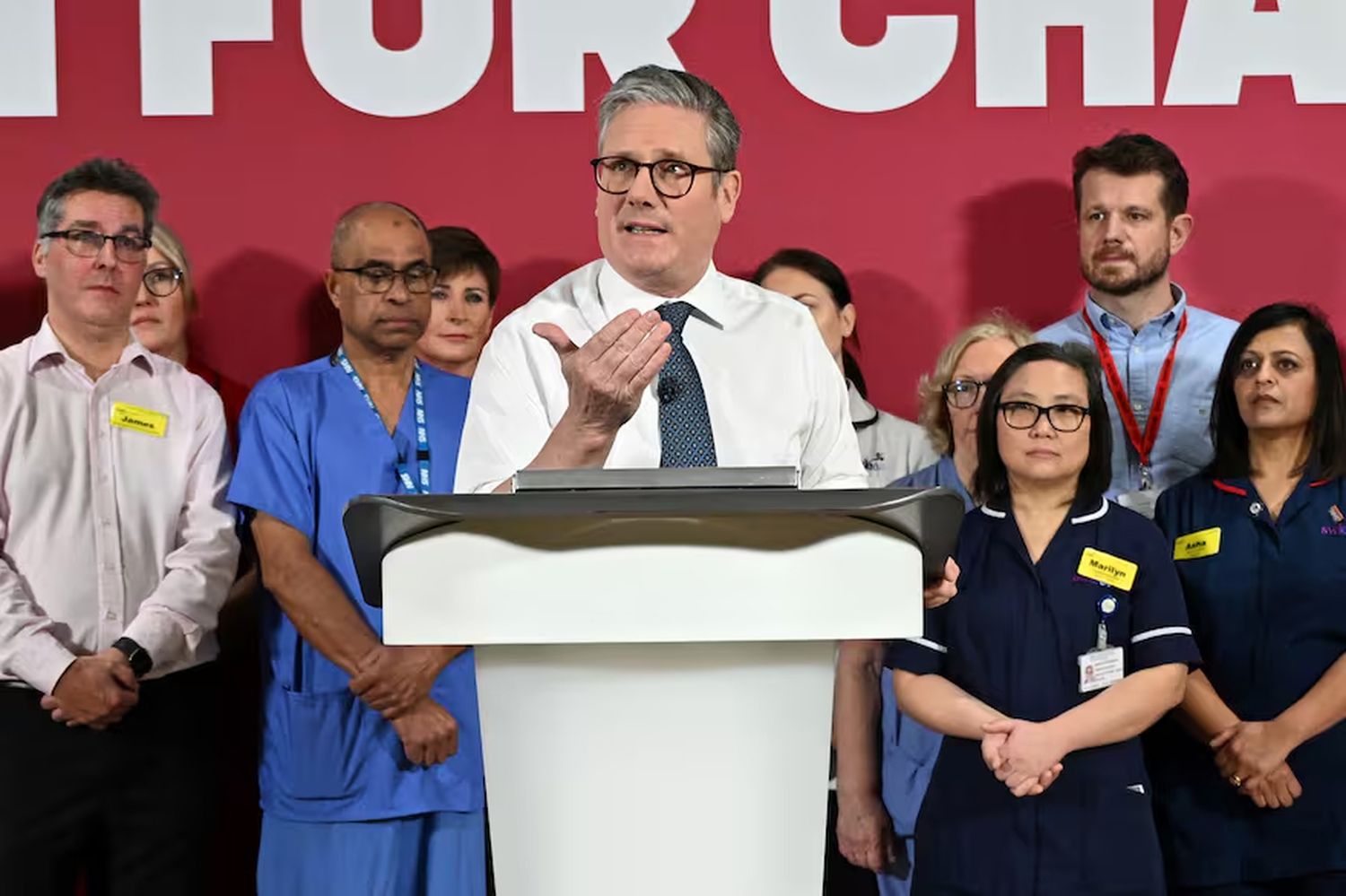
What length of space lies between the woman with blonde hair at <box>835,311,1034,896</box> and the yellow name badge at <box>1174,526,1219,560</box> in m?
0.42

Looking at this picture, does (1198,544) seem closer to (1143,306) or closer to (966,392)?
(966,392)

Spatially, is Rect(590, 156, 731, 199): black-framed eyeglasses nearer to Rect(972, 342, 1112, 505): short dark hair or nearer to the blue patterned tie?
the blue patterned tie

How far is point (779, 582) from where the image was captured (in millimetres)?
1154

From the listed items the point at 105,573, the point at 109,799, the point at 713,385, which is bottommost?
the point at 109,799

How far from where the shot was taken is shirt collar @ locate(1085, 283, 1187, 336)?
3.69m

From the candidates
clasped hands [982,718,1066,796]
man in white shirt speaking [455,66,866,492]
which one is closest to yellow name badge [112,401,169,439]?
man in white shirt speaking [455,66,866,492]

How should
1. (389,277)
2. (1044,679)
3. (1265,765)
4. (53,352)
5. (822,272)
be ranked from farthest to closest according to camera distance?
1. (822,272)
2. (389,277)
3. (53,352)
4. (1265,765)
5. (1044,679)

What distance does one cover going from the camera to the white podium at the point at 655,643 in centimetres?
116

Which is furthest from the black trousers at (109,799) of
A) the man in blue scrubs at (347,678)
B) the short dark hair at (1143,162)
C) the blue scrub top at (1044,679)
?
the short dark hair at (1143,162)

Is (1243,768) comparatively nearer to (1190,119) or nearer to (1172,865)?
(1172,865)

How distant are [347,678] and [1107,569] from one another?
145 centimetres

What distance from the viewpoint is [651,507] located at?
3.75 ft

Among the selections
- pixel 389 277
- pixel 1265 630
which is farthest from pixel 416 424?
pixel 1265 630

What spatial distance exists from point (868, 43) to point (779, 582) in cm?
306
